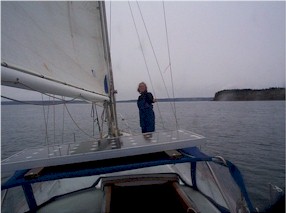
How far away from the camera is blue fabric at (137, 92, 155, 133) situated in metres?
7.47

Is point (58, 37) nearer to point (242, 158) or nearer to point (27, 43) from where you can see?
point (27, 43)

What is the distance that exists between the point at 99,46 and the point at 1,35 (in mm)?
2761

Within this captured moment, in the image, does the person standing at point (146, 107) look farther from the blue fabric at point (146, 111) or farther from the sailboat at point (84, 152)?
the sailboat at point (84, 152)

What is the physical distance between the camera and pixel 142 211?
3.80 metres

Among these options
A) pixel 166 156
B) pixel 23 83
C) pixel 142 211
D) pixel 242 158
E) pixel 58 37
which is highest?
pixel 58 37

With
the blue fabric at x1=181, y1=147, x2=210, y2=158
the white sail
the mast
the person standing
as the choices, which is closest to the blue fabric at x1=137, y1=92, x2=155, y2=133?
the person standing

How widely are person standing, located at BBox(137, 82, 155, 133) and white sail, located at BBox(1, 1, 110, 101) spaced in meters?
2.26

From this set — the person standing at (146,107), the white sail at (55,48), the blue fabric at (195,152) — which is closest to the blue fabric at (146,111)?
the person standing at (146,107)

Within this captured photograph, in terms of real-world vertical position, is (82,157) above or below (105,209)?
above

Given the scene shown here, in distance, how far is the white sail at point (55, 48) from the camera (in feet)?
8.59

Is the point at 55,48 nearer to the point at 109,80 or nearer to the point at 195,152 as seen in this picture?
the point at 109,80

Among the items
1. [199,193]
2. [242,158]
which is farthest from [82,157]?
[242,158]

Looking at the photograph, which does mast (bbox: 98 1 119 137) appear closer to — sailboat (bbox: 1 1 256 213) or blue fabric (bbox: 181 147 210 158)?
sailboat (bbox: 1 1 256 213)

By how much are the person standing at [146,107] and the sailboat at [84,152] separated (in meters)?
2.04
